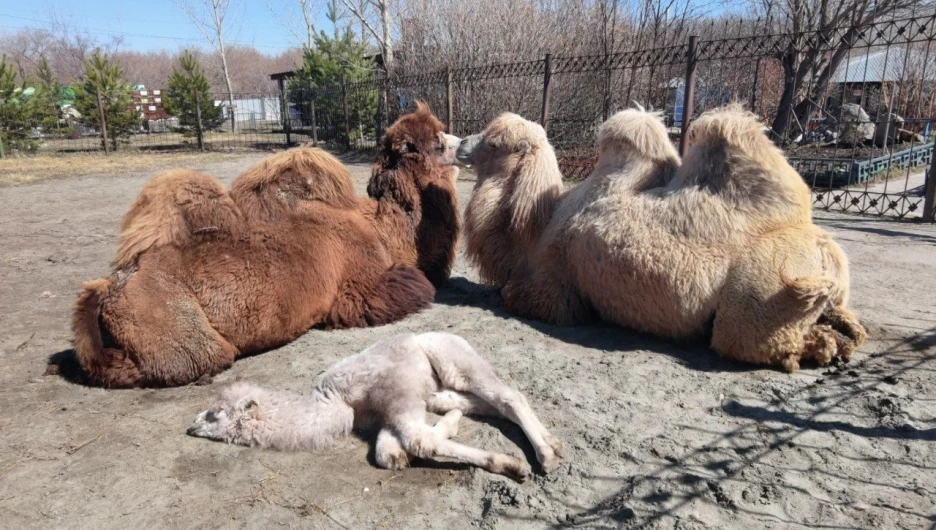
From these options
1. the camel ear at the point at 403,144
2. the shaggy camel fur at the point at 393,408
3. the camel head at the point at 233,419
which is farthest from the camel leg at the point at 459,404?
the camel ear at the point at 403,144

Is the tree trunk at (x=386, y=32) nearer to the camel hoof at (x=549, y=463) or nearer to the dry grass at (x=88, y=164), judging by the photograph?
the dry grass at (x=88, y=164)

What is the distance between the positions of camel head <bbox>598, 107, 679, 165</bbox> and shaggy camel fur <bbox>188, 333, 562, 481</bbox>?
2176 millimetres

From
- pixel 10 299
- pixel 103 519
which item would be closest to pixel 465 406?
pixel 103 519

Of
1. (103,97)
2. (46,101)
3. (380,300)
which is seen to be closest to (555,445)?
(380,300)

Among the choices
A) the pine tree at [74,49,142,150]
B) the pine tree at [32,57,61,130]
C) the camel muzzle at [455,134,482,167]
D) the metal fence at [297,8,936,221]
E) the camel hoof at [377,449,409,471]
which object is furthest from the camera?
the pine tree at [74,49,142,150]

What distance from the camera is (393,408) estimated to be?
10.9 feet

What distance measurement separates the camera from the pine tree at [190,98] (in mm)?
25000

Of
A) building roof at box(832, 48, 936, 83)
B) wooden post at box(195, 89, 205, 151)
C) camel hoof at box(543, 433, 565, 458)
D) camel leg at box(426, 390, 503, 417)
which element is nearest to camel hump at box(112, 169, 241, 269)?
camel leg at box(426, 390, 503, 417)

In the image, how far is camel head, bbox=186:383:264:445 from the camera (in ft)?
10.9

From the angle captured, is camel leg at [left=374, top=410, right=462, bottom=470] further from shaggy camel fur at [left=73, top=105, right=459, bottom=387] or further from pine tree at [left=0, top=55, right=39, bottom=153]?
pine tree at [left=0, top=55, right=39, bottom=153]

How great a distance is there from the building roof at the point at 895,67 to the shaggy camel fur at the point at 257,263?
446 inches

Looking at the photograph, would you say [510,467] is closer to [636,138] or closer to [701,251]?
[701,251]

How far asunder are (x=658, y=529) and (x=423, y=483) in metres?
1.14

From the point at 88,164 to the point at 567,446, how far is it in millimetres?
20377
